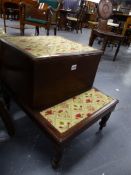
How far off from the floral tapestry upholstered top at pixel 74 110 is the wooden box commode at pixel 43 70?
0.05 metres

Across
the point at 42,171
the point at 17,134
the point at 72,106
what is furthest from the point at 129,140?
the point at 17,134

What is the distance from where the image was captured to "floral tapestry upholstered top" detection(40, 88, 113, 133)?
96cm

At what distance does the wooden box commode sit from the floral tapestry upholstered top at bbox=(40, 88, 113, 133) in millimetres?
53

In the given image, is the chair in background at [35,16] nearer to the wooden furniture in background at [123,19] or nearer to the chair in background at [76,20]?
the wooden furniture in background at [123,19]

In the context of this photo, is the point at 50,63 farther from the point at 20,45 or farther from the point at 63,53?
the point at 20,45

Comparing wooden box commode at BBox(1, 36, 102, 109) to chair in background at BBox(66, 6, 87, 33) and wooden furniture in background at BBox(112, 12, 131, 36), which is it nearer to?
wooden furniture in background at BBox(112, 12, 131, 36)

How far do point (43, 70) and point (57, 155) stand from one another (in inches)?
18.9

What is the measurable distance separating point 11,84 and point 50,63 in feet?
1.47

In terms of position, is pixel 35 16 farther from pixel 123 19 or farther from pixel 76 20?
pixel 76 20

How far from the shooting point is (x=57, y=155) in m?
0.92

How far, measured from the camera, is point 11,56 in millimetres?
1083

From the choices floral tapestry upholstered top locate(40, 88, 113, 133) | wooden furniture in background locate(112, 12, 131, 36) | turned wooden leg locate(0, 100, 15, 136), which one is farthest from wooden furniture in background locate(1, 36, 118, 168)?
wooden furniture in background locate(112, 12, 131, 36)

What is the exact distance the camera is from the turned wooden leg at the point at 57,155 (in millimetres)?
875

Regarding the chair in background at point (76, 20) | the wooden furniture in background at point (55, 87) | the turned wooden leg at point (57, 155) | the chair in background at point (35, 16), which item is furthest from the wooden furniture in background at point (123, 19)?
the turned wooden leg at point (57, 155)
